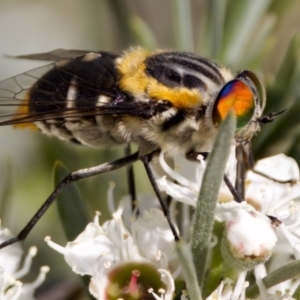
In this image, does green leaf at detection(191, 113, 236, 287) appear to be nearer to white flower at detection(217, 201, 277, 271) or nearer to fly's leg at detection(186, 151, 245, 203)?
white flower at detection(217, 201, 277, 271)

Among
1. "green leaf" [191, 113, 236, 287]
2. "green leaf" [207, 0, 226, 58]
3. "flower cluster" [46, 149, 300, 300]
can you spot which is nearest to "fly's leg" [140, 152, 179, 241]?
"flower cluster" [46, 149, 300, 300]

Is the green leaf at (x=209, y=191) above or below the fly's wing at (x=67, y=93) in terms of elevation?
above

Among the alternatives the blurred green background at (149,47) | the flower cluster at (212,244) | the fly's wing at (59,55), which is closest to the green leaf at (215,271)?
the flower cluster at (212,244)

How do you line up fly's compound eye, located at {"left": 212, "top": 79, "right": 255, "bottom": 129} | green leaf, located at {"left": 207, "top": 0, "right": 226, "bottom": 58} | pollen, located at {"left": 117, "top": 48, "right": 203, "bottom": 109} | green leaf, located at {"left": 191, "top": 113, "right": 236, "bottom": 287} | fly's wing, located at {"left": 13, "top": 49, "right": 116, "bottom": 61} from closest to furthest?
green leaf, located at {"left": 191, "top": 113, "right": 236, "bottom": 287} → fly's compound eye, located at {"left": 212, "top": 79, "right": 255, "bottom": 129} → pollen, located at {"left": 117, "top": 48, "right": 203, "bottom": 109} → green leaf, located at {"left": 207, "top": 0, "right": 226, "bottom": 58} → fly's wing, located at {"left": 13, "top": 49, "right": 116, "bottom": 61}

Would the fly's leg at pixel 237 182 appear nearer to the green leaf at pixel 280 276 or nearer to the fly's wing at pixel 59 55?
the green leaf at pixel 280 276

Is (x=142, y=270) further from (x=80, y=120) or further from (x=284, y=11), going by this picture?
(x=284, y=11)

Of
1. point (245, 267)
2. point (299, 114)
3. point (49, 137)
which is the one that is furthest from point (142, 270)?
point (49, 137)
